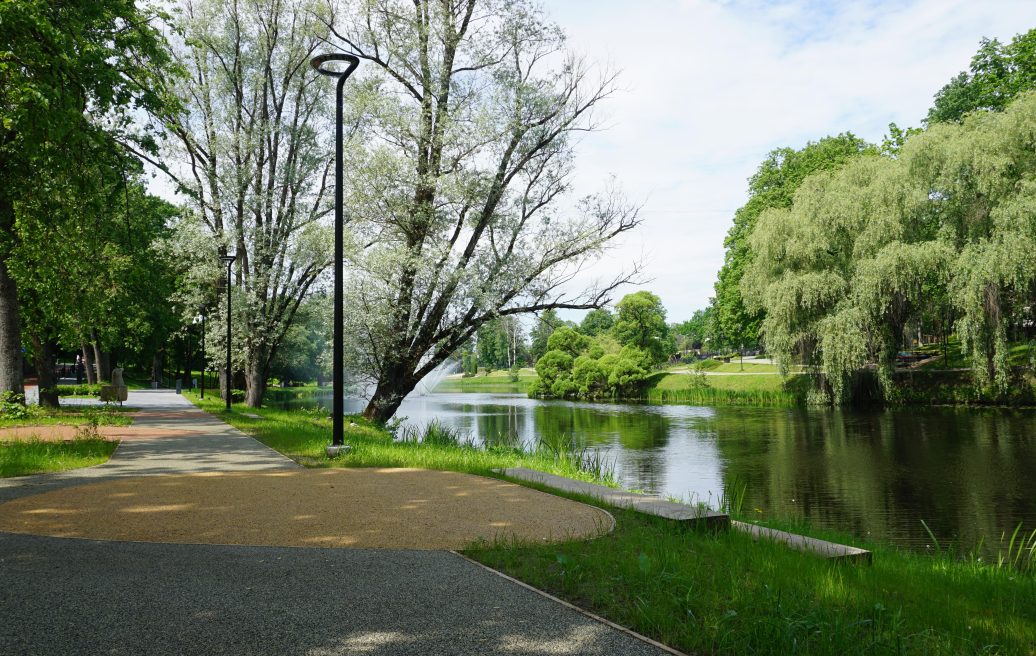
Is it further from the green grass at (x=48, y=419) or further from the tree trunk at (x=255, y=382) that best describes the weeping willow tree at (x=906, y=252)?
the green grass at (x=48, y=419)

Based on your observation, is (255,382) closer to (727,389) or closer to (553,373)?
(727,389)

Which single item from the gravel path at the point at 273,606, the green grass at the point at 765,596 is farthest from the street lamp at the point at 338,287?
the green grass at the point at 765,596

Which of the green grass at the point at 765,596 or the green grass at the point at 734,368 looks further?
the green grass at the point at 734,368

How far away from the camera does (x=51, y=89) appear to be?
9.98m

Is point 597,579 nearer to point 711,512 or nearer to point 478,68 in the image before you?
point 711,512

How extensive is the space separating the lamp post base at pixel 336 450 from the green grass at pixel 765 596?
6.06 metres

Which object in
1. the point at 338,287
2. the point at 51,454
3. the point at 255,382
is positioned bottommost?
the point at 51,454

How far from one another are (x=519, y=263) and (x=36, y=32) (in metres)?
10.9

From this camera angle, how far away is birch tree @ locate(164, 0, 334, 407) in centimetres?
2328

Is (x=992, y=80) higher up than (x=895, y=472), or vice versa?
(x=992, y=80)

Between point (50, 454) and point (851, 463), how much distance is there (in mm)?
15492

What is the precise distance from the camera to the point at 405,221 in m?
18.1

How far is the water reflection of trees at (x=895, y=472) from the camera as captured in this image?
33.7ft

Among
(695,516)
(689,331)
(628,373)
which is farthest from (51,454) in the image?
(689,331)
